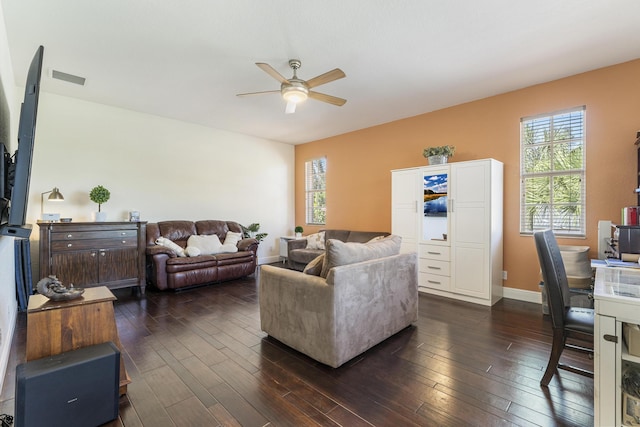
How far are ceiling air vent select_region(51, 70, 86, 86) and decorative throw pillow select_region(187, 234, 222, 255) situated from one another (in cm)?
265

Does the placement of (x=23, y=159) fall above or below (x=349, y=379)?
above

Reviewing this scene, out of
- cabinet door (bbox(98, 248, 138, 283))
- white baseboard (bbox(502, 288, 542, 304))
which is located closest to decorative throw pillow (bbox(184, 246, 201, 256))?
cabinet door (bbox(98, 248, 138, 283))

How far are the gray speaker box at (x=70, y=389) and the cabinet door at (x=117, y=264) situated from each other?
2.81m

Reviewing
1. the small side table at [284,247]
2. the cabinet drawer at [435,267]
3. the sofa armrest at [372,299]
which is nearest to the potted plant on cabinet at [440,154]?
the cabinet drawer at [435,267]

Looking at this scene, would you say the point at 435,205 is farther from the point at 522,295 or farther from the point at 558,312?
the point at 558,312

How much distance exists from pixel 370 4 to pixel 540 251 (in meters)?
2.24

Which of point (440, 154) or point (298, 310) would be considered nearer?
point (298, 310)

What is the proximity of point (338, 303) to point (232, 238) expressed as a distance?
3.67 meters

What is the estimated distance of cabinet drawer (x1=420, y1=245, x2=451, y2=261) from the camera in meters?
4.18

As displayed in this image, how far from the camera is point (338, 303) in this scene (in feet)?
7.28

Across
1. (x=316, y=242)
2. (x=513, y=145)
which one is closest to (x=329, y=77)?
(x=513, y=145)

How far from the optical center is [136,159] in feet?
16.2

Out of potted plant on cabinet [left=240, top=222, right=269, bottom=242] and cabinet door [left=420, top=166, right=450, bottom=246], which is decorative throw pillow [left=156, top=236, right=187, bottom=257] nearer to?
potted plant on cabinet [left=240, top=222, right=269, bottom=242]

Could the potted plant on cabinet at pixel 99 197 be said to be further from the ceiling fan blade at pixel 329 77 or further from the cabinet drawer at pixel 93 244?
the ceiling fan blade at pixel 329 77
